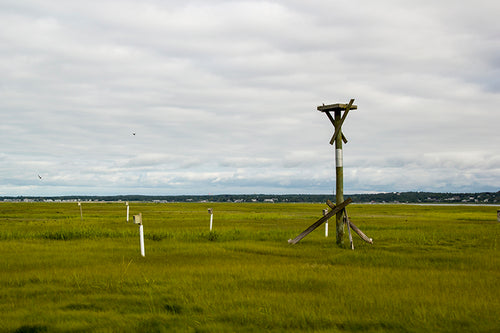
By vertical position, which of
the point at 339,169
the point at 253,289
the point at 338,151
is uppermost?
the point at 338,151

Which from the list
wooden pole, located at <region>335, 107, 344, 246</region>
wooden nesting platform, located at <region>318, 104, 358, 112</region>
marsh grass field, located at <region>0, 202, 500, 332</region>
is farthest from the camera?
wooden pole, located at <region>335, 107, 344, 246</region>

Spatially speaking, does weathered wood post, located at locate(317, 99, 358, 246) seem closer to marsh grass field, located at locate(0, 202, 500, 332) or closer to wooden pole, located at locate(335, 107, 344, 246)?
wooden pole, located at locate(335, 107, 344, 246)

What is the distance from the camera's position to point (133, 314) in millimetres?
10555

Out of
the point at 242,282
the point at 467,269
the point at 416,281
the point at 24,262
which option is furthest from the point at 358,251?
the point at 24,262

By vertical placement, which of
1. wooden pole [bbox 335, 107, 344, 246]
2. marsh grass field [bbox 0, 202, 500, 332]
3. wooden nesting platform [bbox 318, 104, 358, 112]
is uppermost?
wooden nesting platform [bbox 318, 104, 358, 112]

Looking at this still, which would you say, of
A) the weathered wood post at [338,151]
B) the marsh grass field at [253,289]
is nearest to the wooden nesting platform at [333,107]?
the weathered wood post at [338,151]

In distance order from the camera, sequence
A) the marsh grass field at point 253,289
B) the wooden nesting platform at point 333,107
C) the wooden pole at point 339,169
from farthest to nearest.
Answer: the wooden pole at point 339,169 → the wooden nesting platform at point 333,107 → the marsh grass field at point 253,289

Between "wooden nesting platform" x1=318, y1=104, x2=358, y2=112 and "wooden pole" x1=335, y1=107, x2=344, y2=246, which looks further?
"wooden pole" x1=335, y1=107, x2=344, y2=246

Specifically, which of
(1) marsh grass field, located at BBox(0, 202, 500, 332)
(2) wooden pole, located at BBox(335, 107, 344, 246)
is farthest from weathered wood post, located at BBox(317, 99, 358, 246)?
(1) marsh grass field, located at BBox(0, 202, 500, 332)

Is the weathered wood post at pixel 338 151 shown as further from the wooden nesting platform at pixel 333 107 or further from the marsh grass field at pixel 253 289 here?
the marsh grass field at pixel 253 289

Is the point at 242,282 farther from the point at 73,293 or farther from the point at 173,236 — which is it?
the point at 173,236

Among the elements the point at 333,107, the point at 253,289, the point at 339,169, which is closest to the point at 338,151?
the point at 339,169

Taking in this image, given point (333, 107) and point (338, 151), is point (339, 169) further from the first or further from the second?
point (333, 107)

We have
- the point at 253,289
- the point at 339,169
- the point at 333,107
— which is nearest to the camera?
the point at 253,289
